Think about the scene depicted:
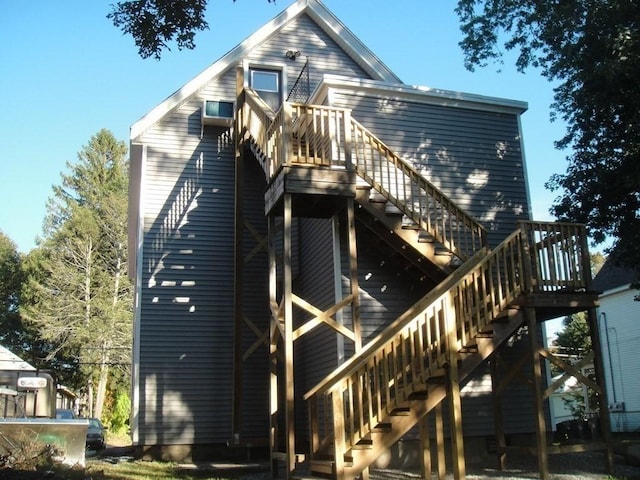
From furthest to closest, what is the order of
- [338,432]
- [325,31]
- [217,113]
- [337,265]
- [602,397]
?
[325,31], [217,113], [337,265], [602,397], [338,432]

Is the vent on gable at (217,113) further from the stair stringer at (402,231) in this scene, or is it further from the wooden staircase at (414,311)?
the stair stringer at (402,231)

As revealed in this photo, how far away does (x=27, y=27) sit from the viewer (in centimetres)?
929

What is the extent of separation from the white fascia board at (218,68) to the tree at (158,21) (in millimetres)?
7146

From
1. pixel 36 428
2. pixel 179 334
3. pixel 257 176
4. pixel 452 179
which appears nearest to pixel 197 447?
pixel 179 334

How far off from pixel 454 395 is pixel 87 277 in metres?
33.3

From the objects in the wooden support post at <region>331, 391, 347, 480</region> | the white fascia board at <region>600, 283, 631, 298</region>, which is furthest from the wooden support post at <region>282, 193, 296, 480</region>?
the white fascia board at <region>600, 283, 631, 298</region>

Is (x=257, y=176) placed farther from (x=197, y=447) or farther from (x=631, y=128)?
(x=631, y=128)

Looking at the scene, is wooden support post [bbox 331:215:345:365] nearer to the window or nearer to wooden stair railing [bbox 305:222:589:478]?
wooden stair railing [bbox 305:222:589:478]

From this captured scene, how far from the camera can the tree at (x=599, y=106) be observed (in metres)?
12.5

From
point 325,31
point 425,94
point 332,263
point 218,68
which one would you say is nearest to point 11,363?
point 332,263

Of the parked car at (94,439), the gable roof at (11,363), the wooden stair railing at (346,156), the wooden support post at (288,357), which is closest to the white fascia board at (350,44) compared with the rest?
the wooden stair railing at (346,156)

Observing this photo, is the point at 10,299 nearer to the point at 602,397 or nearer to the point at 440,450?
the point at 440,450

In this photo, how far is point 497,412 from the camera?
1176cm

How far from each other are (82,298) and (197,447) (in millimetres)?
26795
